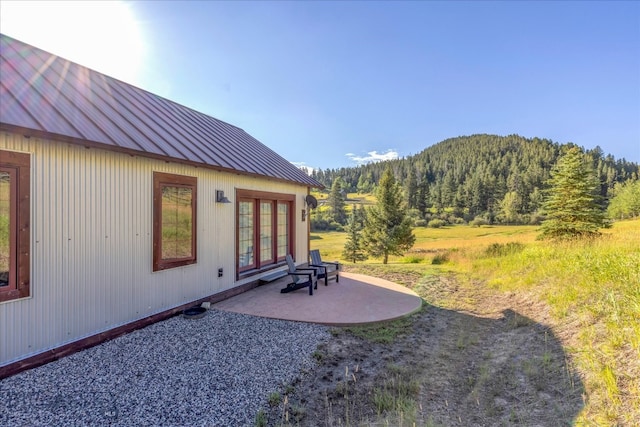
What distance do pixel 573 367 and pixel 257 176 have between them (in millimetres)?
6768

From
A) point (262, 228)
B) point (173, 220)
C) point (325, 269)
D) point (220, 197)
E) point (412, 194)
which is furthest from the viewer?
point (412, 194)

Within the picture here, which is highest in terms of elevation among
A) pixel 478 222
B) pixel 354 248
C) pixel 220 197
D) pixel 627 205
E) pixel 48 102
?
pixel 48 102

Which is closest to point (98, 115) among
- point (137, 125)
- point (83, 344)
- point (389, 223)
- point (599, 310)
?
point (137, 125)

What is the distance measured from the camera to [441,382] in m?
3.81

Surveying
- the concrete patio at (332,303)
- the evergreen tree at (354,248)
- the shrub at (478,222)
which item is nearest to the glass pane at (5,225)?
the concrete patio at (332,303)

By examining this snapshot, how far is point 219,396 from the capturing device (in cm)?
308

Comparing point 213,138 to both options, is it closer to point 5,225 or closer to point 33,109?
point 33,109

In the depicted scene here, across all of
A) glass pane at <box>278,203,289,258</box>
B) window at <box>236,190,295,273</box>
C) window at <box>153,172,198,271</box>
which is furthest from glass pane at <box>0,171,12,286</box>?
glass pane at <box>278,203,289,258</box>

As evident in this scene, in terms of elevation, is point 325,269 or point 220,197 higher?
point 220,197

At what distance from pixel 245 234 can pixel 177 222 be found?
2.26 m

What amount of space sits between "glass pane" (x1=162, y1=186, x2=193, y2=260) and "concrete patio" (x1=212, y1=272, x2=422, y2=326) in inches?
58.8

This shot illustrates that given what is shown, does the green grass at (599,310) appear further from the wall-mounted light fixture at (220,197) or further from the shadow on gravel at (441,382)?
the wall-mounted light fixture at (220,197)

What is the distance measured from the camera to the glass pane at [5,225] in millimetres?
3398

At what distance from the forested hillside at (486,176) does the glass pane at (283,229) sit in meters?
43.3
